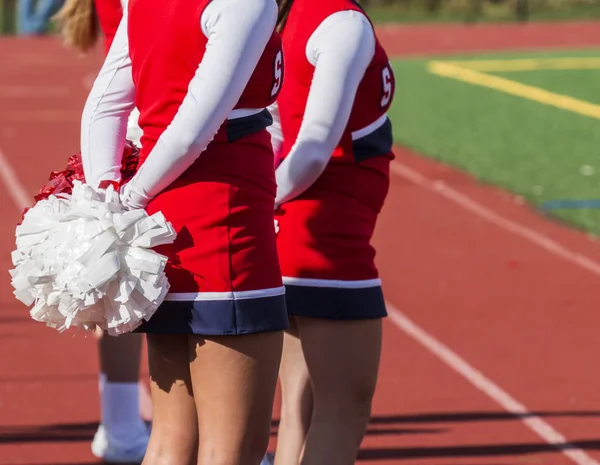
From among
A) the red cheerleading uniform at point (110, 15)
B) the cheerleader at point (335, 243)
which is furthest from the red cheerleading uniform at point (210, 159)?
the red cheerleading uniform at point (110, 15)

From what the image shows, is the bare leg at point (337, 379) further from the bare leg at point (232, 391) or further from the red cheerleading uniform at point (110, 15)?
the red cheerleading uniform at point (110, 15)

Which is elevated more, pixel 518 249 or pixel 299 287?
pixel 299 287

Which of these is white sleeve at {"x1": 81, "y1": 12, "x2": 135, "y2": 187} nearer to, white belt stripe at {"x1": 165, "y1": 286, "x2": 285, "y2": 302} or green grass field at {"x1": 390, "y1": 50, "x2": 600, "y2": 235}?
white belt stripe at {"x1": 165, "y1": 286, "x2": 285, "y2": 302}

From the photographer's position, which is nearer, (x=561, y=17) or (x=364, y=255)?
(x=364, y=255)

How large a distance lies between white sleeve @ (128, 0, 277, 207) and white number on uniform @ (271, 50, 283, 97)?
0.10 m

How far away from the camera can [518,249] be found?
8977mm

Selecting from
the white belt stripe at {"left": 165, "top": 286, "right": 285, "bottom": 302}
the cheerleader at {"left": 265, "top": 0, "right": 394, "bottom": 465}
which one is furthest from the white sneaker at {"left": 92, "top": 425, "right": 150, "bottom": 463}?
the white belt stripe at {"left": 165, "top": 286, "right": 285, "bottom": 302}

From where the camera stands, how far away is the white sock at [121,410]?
16.1ft

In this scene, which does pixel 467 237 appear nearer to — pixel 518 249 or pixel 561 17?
pixel 518 249

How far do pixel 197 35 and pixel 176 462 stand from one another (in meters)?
0.96

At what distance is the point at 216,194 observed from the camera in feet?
9.39

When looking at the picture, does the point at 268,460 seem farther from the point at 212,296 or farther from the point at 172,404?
the point at 212,296

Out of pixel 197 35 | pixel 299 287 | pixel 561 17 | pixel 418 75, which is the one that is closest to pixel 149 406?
pixel 299 287

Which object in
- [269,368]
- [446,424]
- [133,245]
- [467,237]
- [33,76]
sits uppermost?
[133,245]
